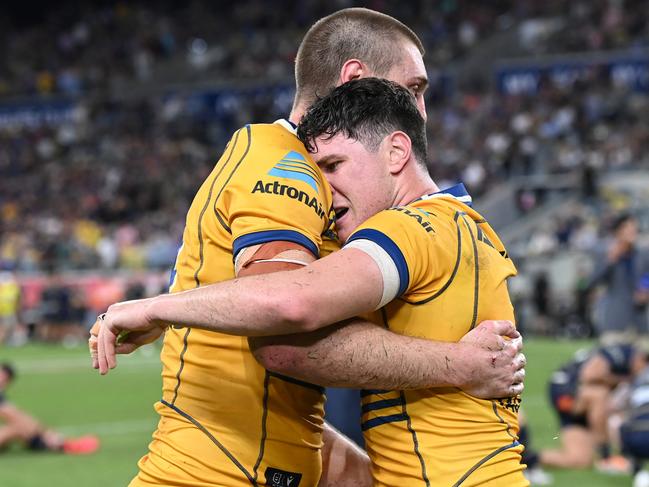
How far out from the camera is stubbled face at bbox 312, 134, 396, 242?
3230 mm

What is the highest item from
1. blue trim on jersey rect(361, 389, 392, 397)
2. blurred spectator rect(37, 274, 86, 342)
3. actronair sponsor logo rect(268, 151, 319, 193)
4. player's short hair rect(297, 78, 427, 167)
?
blurred spectator rect(37, 274, 86, 342)

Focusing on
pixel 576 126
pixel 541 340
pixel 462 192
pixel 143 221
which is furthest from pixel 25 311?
pixel 462 192

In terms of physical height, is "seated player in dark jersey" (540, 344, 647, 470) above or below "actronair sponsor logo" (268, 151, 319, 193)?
above

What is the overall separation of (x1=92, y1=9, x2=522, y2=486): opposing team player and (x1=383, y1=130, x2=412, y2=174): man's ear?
0.21 metres

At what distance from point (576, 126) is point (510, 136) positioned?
1847 millimetres

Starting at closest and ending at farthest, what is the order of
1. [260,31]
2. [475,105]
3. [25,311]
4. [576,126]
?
1. [25,311]
2. [576,126]
3. [475,105]
4. [260,31]

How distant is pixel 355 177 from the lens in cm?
326

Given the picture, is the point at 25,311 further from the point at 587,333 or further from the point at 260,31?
the point at 260,31

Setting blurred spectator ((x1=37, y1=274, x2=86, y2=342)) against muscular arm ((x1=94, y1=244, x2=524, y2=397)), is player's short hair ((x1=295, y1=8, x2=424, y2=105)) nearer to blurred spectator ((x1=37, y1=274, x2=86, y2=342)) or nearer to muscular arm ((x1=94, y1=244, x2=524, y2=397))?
muscular arm ((x1=94, y1=244, x2=524, y2=397))

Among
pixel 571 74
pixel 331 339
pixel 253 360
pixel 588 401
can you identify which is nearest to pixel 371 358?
pixel 331 339

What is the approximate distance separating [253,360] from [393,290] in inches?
20.6

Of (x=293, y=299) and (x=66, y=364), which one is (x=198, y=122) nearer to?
(x=66, y=364)

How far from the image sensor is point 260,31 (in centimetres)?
4212

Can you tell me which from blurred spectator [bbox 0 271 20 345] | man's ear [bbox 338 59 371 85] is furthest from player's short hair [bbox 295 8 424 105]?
blurred spectator [bbox 0 271 20 345]
